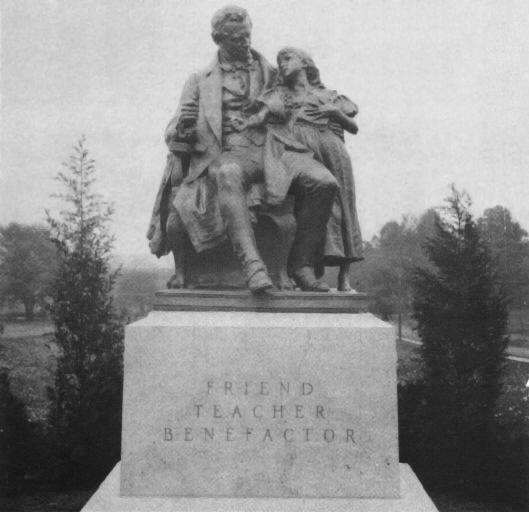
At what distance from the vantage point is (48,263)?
9625 mm

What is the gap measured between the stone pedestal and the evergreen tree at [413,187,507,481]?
163 inches

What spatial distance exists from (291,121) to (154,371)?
1.95 m

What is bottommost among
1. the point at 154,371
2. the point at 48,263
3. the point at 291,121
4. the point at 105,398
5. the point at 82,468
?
the point at 82,468

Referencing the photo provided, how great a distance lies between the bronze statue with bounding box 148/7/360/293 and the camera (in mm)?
4770

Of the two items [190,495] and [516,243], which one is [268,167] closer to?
[190,495]

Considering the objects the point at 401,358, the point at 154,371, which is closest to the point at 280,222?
the point at 154,371

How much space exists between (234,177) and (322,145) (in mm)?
722

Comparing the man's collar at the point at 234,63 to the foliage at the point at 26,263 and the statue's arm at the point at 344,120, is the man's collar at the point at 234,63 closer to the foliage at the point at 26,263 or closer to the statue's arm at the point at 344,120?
the statue's arm at the point at 344,120

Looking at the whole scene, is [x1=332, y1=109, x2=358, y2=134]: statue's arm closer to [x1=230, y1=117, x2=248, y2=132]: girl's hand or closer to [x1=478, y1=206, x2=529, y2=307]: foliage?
[x1=230, y1=117, x2=248, y2=132]: girl's hand

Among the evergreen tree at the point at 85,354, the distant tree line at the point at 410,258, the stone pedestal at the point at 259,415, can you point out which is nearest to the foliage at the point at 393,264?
the distant tree line at the point at 410,258

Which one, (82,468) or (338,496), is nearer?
(338,496)

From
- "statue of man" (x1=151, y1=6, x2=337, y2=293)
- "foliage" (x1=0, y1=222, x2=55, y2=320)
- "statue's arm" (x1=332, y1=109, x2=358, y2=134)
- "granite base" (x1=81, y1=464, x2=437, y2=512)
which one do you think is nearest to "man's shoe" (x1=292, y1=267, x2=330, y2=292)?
"statue of man" (x1=151, y1=6, x2=337, y2=293)

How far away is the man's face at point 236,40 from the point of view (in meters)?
5.15

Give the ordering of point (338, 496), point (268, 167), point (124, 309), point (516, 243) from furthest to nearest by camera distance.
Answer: point (516, 243) < point (124, 309) < point (268, 167) < point (338, 496)
